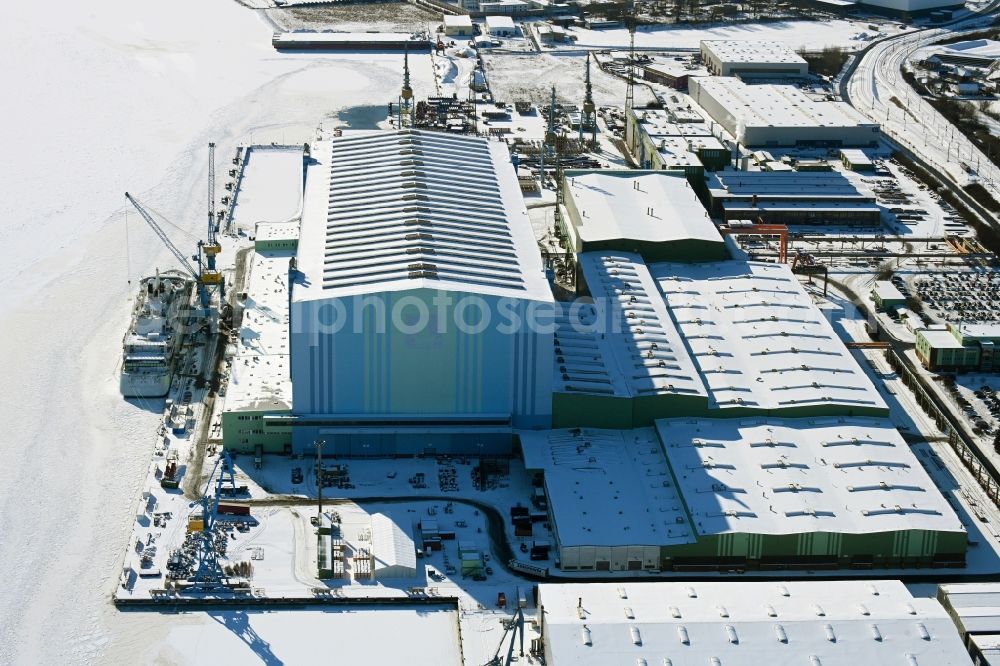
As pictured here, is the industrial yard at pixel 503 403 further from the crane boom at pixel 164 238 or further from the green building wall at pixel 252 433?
the crane boom at pixel 164 238

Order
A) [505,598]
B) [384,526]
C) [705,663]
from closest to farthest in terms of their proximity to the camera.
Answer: [705,663]
[505,598]
[384,526]

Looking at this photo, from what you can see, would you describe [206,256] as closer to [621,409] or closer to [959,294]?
[621,409]

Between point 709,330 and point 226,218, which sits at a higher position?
point 226,218

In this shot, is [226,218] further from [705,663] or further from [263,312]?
[705,663]

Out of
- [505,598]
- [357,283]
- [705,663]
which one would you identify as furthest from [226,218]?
[705,663]

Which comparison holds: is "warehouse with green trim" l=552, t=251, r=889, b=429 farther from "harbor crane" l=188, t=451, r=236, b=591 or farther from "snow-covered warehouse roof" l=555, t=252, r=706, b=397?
"harbor crane" l=188, t=451, r=236, b=591

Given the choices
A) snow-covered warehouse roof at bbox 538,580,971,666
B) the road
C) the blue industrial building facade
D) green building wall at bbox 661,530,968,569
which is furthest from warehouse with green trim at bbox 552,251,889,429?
the road
